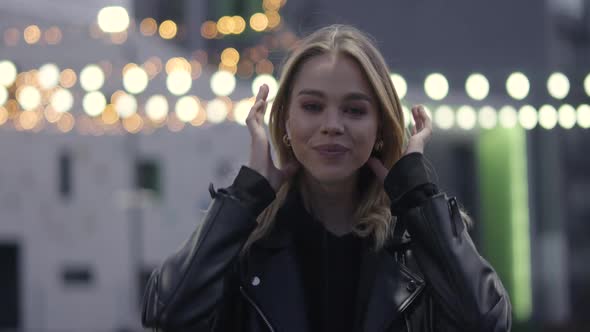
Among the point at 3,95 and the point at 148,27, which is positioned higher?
the point at 148,27

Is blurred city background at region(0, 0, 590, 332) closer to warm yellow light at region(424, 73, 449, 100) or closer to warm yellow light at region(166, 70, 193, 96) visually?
warm yellow light at region(166, 70, 193, 96)

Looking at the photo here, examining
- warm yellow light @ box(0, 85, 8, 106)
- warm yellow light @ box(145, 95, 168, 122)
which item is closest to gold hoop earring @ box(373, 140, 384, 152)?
warm yellow light @ box(145, 95, 168, 122)

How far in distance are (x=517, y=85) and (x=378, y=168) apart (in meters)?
11.1

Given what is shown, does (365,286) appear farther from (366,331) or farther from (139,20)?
(139,20)

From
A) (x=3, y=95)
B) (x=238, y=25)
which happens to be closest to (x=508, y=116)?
(x=238, y=25)

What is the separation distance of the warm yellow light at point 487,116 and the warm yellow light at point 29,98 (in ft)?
19.9

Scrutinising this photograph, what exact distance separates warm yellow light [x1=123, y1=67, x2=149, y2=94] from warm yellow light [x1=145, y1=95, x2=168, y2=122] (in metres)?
0.21

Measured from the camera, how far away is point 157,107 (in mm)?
16703

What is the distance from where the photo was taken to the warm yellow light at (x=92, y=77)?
1661 cm

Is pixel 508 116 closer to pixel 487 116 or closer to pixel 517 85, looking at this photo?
pixel 487 116

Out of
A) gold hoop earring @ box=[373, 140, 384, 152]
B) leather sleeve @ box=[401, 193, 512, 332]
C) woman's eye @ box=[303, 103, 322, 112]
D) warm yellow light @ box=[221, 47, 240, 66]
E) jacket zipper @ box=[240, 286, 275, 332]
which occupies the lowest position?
jacket zipper @ box=[240, 286, 275, 332]

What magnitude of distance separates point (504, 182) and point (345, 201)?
71.0 ft

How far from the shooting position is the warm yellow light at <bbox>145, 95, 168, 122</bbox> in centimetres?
1659

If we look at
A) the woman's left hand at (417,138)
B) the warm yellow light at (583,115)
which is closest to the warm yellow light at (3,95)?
the warm yellow light at (583,115)
